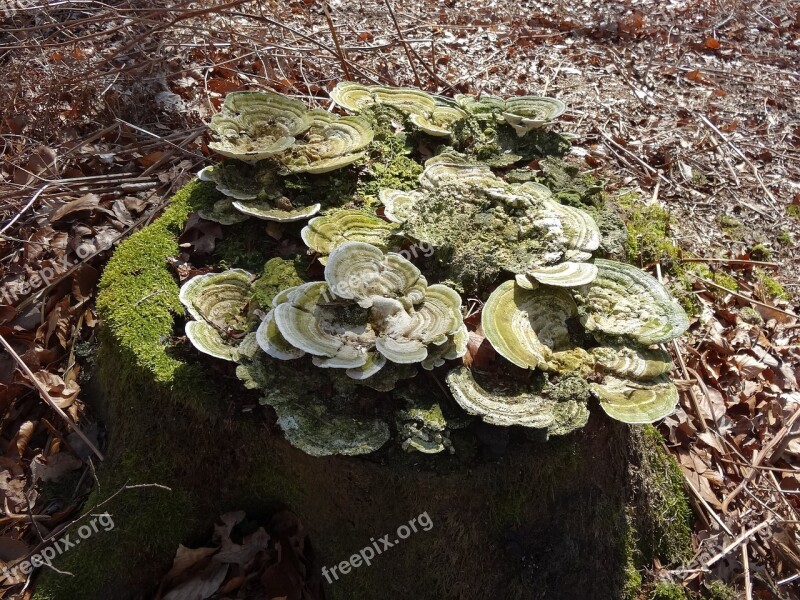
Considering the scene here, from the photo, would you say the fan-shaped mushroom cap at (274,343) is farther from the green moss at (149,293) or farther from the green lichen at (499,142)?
the green lichen at (499,142)

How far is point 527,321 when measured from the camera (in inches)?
116

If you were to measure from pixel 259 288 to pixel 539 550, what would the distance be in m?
2.17

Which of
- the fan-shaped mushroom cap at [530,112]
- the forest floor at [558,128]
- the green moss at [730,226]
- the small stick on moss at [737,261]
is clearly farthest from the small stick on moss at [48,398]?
the green moss at [730,226]

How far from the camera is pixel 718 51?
361 inches

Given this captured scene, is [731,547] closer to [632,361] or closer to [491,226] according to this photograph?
[632,361]

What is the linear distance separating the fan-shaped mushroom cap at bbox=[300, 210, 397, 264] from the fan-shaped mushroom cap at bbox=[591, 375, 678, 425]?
4.76 ft

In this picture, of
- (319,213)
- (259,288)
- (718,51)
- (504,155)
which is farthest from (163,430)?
(718,51)

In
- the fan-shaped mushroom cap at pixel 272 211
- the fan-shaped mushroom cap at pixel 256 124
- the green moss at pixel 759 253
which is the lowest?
the green moss at pixel 759 253

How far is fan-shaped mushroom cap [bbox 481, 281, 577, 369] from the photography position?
2766mm

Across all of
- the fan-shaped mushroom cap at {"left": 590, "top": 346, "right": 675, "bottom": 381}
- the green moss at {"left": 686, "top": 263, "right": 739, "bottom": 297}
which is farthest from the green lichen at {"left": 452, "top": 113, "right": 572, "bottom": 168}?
the green moss at {"left": 686, "top": 263, "right": 739, "bottom": 297}

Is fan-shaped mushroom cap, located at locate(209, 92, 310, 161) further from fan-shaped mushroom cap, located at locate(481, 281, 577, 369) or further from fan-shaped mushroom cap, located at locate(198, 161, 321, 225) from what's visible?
fan-shaped mushroom cap, located at locate(481, 281, 577, 369)

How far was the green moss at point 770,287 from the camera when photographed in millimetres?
5203

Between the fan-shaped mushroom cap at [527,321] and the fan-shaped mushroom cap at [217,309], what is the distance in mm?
1326

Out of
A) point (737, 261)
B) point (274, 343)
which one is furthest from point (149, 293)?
point (737, 261)
